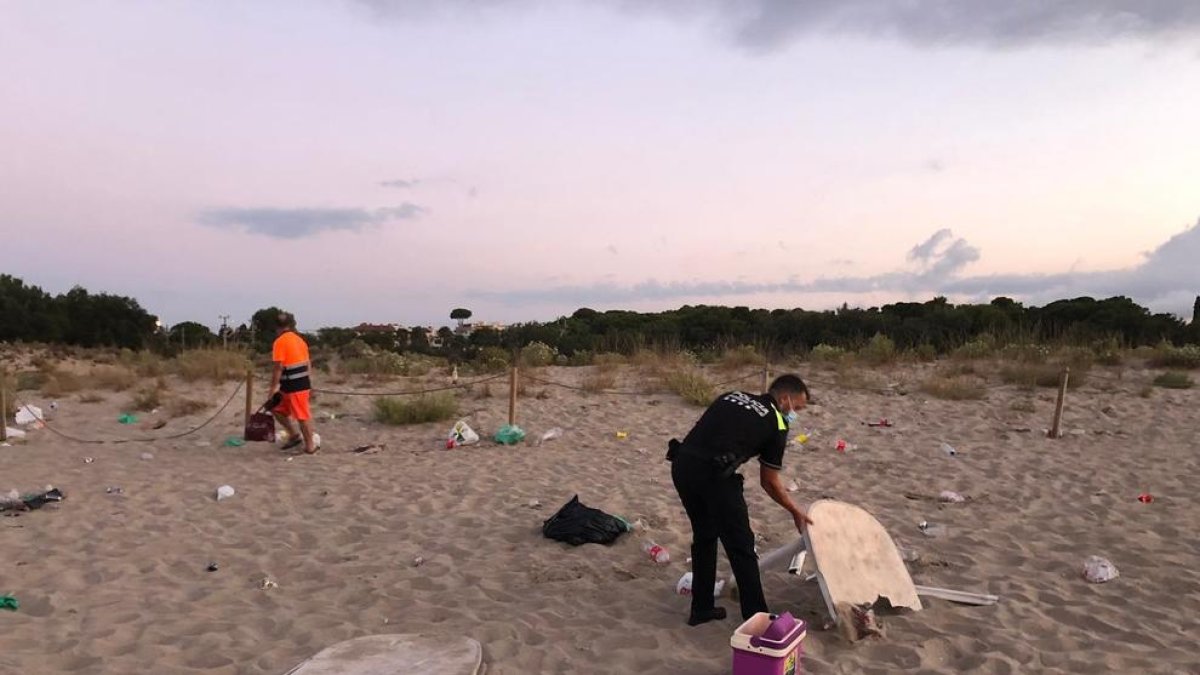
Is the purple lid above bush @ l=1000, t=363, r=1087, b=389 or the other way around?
the other way around

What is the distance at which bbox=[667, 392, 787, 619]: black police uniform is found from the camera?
4180mm

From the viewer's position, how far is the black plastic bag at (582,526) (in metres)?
6.22

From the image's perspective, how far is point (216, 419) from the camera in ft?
41.0

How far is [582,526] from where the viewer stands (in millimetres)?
6289

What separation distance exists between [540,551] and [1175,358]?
1503cm

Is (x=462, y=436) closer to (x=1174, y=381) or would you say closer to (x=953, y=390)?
(x=953, y=390)

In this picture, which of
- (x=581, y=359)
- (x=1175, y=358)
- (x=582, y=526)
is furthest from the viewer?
(x=581, y=359)

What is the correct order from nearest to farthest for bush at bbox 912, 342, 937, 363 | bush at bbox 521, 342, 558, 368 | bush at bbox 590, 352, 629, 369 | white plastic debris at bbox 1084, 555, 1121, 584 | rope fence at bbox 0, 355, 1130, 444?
white plastic debris at bbox 1084, 555, 1121, 584 → rope fence at bbox 0, 355, 1130, 444 → bush at bbox 590, 352, 629, 369 → bush at bbox 912, 342, 937, 363 → bush at bbox 521, 342, 558, 368

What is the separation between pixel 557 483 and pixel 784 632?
4.84m

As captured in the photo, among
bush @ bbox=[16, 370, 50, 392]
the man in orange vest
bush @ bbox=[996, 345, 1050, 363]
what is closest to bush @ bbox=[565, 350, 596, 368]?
bush @ bbox=[996, 345, 1050, 363]

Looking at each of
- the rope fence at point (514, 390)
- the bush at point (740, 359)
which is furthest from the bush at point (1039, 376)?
the bush at point (740, 359)

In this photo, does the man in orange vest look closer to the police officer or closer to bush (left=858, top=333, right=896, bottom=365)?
the police officer

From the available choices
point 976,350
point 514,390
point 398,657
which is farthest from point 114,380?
point 976,350

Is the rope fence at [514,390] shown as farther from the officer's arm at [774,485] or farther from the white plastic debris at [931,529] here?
the officer's arm at [774,485]
